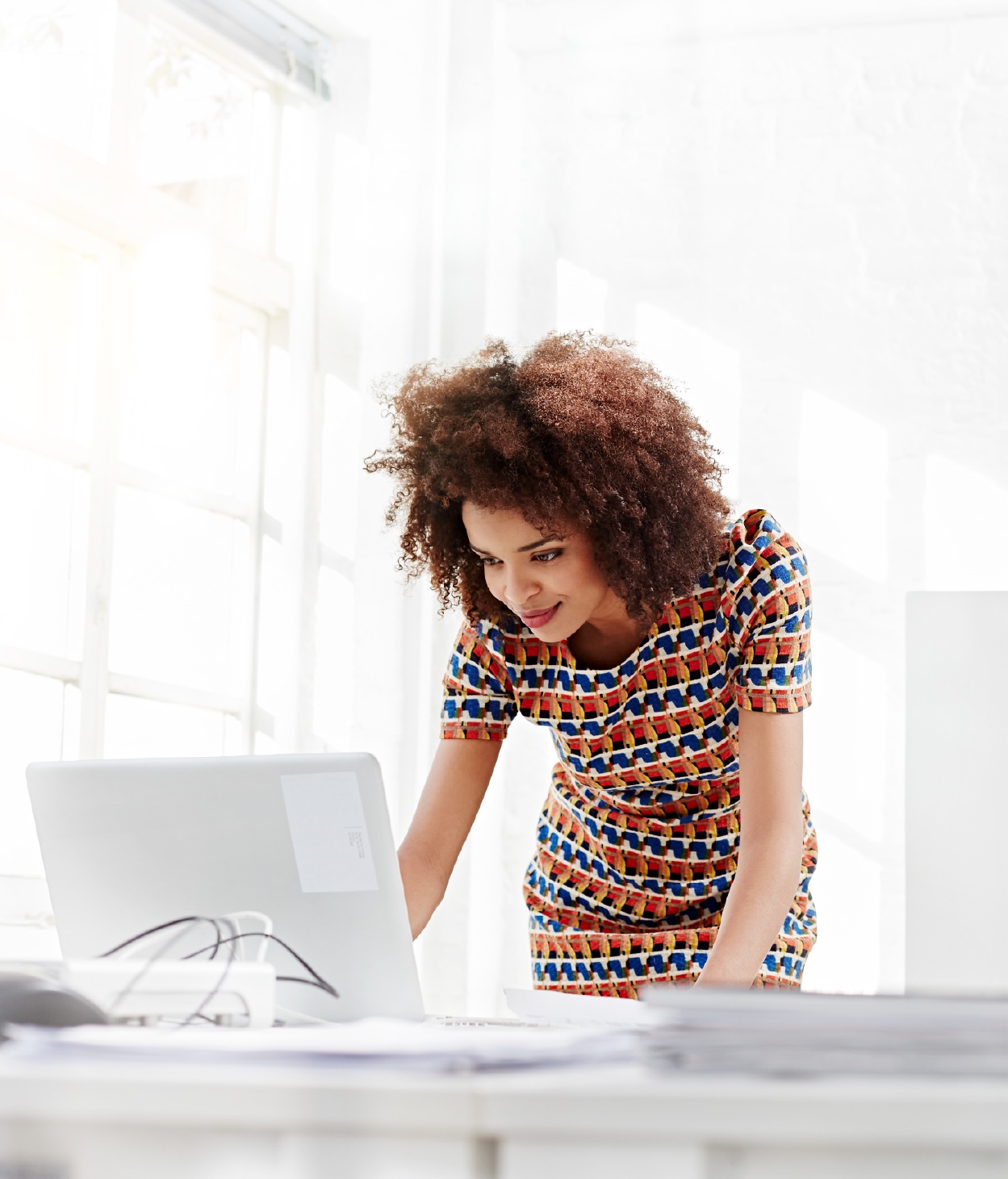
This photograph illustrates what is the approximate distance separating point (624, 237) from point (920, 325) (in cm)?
72

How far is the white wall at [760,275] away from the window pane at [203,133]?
25cm

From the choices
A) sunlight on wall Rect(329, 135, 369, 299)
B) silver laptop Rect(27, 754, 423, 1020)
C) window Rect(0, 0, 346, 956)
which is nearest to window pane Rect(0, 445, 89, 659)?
window Rect(0, 0, 346, 956)

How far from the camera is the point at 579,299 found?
3371 millimetres

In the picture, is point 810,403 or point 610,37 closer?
point 810,403

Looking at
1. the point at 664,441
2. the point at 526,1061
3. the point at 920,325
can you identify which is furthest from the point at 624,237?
the point at 526,1061

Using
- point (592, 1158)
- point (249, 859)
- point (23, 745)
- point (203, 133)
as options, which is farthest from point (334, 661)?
point (592, 1158)

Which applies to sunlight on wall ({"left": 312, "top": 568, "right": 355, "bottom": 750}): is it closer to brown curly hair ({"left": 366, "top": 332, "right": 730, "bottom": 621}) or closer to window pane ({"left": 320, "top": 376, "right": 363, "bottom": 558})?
window pane ({"left": 320, "top": 376, "right": 363, "bottom": 558})

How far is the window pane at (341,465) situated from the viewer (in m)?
3.11

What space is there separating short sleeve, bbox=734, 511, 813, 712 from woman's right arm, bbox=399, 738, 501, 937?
328mm

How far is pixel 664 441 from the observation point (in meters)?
1.66

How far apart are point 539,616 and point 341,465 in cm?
160

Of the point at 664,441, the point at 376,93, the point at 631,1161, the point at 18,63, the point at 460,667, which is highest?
the point at 376,93

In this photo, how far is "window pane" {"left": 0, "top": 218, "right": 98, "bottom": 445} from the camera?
240 centimetres

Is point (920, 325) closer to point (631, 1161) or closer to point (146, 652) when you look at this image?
point (146, 652)
